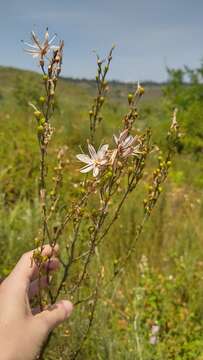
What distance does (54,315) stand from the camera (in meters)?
1.31

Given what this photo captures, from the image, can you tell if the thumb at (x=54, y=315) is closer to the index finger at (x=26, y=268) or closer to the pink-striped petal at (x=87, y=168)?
the index finger at (x=26, y=268)

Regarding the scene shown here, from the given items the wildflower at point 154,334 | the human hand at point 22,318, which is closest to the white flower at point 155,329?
the wildflower at point 154,334

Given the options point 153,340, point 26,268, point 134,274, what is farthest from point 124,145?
point 134,274

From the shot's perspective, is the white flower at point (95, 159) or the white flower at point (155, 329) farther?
the white flower at point (155, 329)

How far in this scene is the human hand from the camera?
1.15 m

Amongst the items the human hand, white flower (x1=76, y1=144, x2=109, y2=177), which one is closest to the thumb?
the human hand

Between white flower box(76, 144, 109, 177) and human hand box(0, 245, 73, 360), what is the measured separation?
0.31 metres

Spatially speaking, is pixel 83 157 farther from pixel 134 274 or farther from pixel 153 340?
pixel 134 274

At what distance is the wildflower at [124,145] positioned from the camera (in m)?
1.22

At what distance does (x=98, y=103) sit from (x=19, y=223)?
100 inches

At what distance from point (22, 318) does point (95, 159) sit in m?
0.44

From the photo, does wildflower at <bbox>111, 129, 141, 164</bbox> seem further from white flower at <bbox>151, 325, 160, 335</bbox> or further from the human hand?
white flower at <bbox>151, 325, 160, 335</bbox>

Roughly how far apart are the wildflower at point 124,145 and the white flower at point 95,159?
0.03 metres

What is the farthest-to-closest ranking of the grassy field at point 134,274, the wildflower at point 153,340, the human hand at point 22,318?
Answer: the wildflower at point 153,340 → the grassy field at point 134,274 → the human hand at point 22,318
